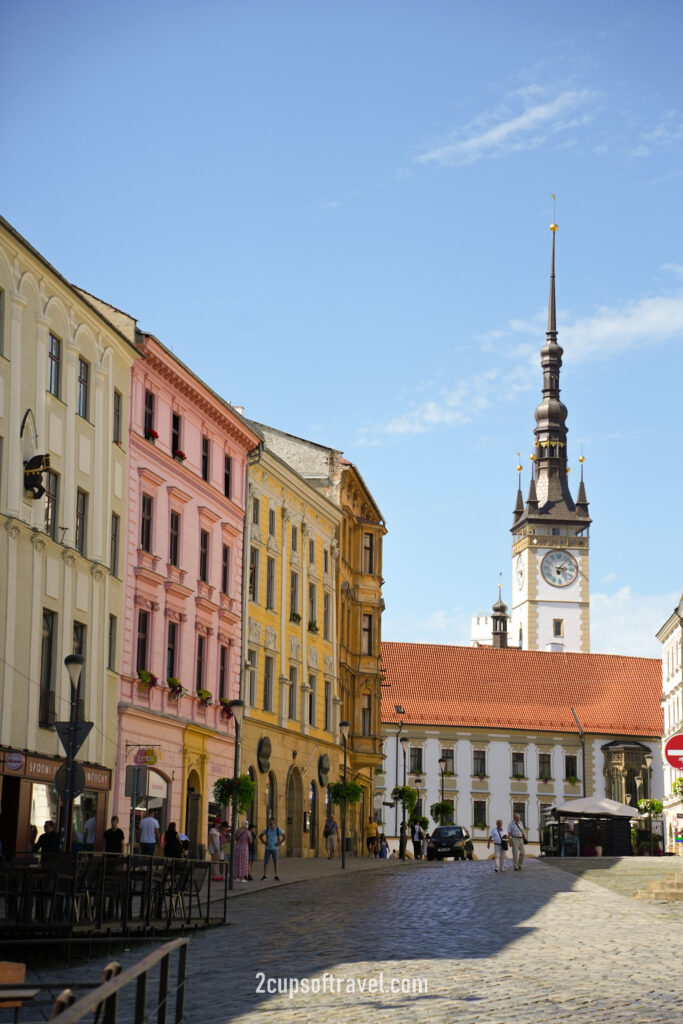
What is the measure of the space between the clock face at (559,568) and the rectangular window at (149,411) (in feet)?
351

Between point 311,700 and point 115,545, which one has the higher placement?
point 115,545

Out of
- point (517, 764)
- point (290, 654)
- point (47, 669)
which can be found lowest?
point (47, 669)

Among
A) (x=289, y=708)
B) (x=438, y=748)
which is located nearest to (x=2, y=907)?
(x=289, y=708)

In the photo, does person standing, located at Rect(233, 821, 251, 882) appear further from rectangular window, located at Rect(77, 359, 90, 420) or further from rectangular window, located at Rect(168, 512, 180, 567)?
rectangular window, located at Rect(168, 512, 180, 567)

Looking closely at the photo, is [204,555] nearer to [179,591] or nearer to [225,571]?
[225,571]

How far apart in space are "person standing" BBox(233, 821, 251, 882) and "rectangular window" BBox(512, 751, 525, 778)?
2760 inches

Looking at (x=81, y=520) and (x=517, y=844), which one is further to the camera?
(x=517, y=844)

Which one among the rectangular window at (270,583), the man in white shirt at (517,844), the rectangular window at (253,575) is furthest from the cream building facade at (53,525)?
the rectangular window at (270,583)

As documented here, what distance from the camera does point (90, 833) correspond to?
36031 millimetres

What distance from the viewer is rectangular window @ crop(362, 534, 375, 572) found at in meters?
73.6

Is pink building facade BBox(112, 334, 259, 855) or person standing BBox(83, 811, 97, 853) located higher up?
pink building facade BBox(112, 334, 259, 855)

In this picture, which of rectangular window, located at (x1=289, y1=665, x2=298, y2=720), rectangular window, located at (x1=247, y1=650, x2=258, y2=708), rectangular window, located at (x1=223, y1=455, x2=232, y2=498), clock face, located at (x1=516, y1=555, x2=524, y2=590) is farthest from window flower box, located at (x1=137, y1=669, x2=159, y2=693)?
clock face, located at (x1=516, y1=555, x2=524, y2=590)

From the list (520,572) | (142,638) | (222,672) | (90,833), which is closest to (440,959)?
(90,833)

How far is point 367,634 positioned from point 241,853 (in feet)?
122
